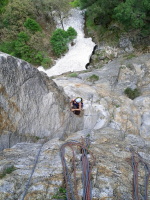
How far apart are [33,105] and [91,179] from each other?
4.53m

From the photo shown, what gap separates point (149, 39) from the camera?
20766mm

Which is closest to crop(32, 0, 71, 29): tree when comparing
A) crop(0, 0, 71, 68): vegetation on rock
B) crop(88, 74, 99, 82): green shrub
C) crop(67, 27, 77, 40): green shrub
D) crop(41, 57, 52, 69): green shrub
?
crop(0, 0, 71, 68): vegetation on rock

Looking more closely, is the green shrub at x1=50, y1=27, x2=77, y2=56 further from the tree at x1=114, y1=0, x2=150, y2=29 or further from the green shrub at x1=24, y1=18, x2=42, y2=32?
the tree at x1=114, y1=0, x2=150, y2=29

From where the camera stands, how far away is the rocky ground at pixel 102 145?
498 cm

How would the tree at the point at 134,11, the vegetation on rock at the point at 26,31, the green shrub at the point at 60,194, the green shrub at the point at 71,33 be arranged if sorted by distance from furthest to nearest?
the green shrub at the point at 71,33, the vegetation on rock at the point at 26,31, the tree at the point at 134,11, the green shrub at the point at 60,194

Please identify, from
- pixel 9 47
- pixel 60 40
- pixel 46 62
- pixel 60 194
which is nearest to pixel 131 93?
pixel 60 194

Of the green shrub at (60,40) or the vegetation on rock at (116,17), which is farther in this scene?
the green shrub at (60,40)

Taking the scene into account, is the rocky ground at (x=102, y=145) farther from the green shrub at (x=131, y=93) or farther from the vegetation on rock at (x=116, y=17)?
the vegetation on rock at (x=116, y=17)

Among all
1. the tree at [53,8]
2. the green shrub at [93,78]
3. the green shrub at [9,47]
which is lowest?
the green shrub at [93,78]

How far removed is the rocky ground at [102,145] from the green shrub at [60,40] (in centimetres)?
1041

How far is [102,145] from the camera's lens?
25.8 feet

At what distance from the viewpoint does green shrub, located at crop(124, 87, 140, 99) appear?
48.0 feet

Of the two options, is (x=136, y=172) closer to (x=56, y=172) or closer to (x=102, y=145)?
(x=102, y=145)

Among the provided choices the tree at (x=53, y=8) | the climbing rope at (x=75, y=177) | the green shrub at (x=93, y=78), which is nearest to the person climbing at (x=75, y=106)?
the climbing rope at (x=75, y=177)
